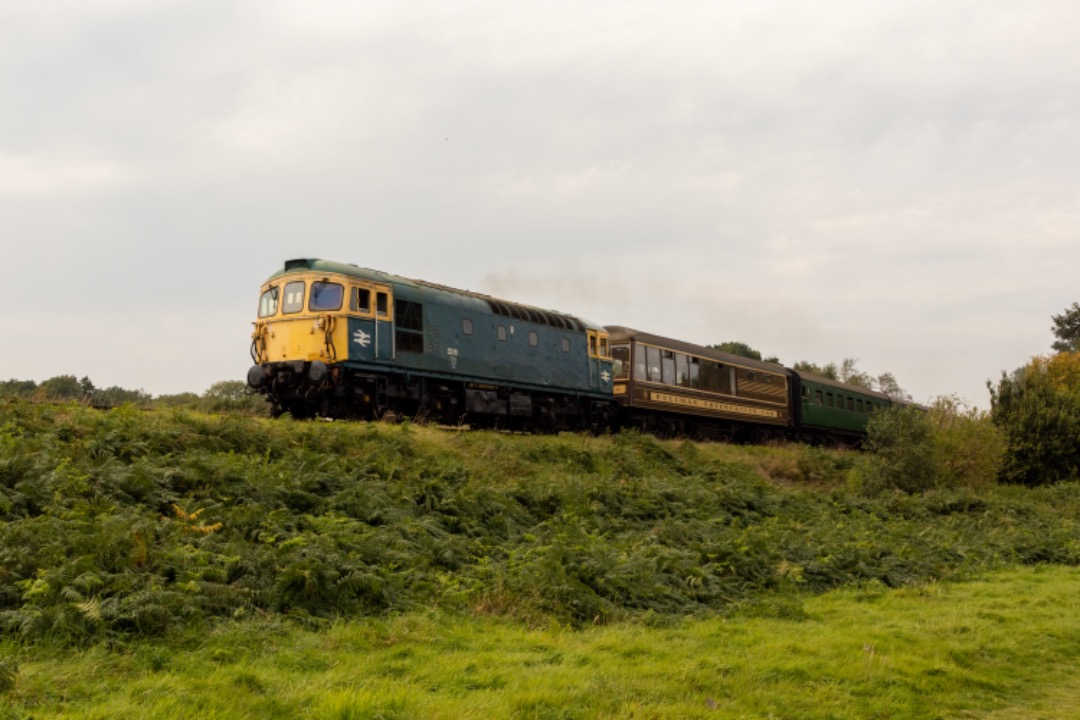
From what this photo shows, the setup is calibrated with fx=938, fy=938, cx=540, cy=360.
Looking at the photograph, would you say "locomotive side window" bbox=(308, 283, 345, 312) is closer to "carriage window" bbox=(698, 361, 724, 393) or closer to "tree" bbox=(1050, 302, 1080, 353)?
"carriage window" bbox=(698, 361, 724, 393)

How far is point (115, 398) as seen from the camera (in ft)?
83.9

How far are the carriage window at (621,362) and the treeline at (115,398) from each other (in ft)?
39.3

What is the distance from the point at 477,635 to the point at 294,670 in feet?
7.04

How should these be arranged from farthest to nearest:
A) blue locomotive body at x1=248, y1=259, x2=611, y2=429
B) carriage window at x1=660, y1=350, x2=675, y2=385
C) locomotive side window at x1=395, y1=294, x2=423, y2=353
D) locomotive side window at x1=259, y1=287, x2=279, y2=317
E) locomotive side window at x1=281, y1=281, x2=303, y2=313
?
carriage window at x1=660, y1=350, x2=675, y2=385 → locomotive side window at x1=395, y1=294, x2=423, y2=353 → locomotive side window at x1=259, y1=287, x2=279, y2=317 → locomotive side window at x1=281, y1=281, x2=303, y2=313 → blue locomotive body at x1=248, y1=259, x2=611, y2=429

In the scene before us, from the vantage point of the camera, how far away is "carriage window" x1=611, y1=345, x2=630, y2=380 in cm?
3253

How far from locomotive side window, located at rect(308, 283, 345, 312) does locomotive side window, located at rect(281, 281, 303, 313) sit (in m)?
0.37

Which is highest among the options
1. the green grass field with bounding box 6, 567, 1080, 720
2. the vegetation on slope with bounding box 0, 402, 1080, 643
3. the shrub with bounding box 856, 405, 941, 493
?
the shrub with bounding box 856, 405, 941, 493

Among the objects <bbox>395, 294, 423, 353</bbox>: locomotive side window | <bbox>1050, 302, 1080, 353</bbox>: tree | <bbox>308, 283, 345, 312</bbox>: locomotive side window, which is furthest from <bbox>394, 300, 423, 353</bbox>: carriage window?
<bbox>1050, 302, 1080, 353</bbox>: tree

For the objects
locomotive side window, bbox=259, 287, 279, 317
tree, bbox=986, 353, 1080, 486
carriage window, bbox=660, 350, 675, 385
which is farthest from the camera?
tree, bbox=986, 353, 1080, 486

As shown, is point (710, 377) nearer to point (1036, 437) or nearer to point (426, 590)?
point (1036, 437)

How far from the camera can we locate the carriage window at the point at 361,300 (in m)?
21.8

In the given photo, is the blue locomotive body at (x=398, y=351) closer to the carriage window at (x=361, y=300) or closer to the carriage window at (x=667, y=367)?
the carriage window at (x=361, y=300)

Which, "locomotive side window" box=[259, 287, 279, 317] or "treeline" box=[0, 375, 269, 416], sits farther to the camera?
"locomotive side window" box=[259, 287, 279, 317]

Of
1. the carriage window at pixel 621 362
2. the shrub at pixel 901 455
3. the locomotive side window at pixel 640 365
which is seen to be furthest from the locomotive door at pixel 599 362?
the shrub at pixel 901 455
